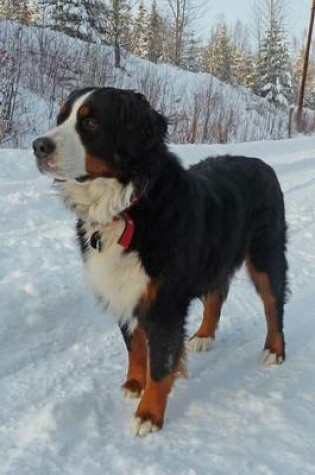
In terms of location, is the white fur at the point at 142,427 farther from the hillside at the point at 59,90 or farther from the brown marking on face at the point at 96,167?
the hillside at the point at 59,90

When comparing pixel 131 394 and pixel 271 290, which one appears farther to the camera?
pixel 271 290

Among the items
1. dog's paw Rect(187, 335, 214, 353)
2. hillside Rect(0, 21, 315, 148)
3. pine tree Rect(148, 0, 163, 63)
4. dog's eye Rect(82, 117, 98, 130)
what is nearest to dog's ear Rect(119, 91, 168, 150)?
dog's eye Rect(82, 117, 98, 130)

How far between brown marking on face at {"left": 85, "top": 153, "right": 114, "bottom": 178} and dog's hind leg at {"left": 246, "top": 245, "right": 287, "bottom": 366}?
1.46m

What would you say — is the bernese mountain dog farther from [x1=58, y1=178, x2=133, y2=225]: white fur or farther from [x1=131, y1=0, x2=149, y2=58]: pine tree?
[x1=131, y1=0, x2=149, y2=58]: pine tree

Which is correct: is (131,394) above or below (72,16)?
below

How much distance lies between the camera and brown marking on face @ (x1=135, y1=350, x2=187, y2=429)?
9.54 feet

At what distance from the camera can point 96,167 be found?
8.67ft

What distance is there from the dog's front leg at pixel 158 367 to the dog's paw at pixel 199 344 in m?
0.83

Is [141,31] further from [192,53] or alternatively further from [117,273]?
[117,273]

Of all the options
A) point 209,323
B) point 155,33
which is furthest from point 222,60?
point 209,323

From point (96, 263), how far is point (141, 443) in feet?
2.98

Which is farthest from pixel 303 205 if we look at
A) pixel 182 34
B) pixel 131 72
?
pixel 182 34

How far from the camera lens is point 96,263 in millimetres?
2951

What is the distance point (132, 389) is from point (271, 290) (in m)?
1.17
